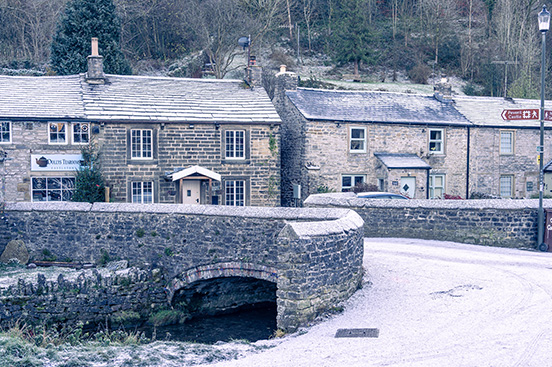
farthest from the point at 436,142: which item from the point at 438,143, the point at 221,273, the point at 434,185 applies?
the point at 221,273

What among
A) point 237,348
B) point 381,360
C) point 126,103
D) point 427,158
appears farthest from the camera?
point 427,158

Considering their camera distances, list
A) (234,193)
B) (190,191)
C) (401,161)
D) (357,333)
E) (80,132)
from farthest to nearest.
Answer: (401,161) → (234,193) → (190,191) → (80,132) → (357,333)

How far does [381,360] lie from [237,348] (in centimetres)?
274

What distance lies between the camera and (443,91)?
29.9 meters

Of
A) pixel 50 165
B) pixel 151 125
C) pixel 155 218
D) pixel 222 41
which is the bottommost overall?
pixel 155 218

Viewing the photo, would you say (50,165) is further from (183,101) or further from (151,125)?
(183,101)

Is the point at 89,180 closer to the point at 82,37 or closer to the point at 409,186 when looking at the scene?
the point at 82,37

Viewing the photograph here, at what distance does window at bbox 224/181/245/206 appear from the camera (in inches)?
951

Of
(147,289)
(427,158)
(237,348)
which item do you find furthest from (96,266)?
(427,158)

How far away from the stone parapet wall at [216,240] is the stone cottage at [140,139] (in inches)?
193

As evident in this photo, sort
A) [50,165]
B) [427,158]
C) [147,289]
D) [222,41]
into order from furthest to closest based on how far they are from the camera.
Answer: [222,41] < [427,158] < [50,165] < [147,289]

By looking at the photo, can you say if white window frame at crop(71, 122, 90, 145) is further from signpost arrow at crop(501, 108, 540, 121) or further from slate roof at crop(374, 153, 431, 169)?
signpost arrow at crop(501, 108, 540, 121)

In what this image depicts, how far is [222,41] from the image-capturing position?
37.1 m

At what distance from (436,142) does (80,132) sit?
17.2 metres
